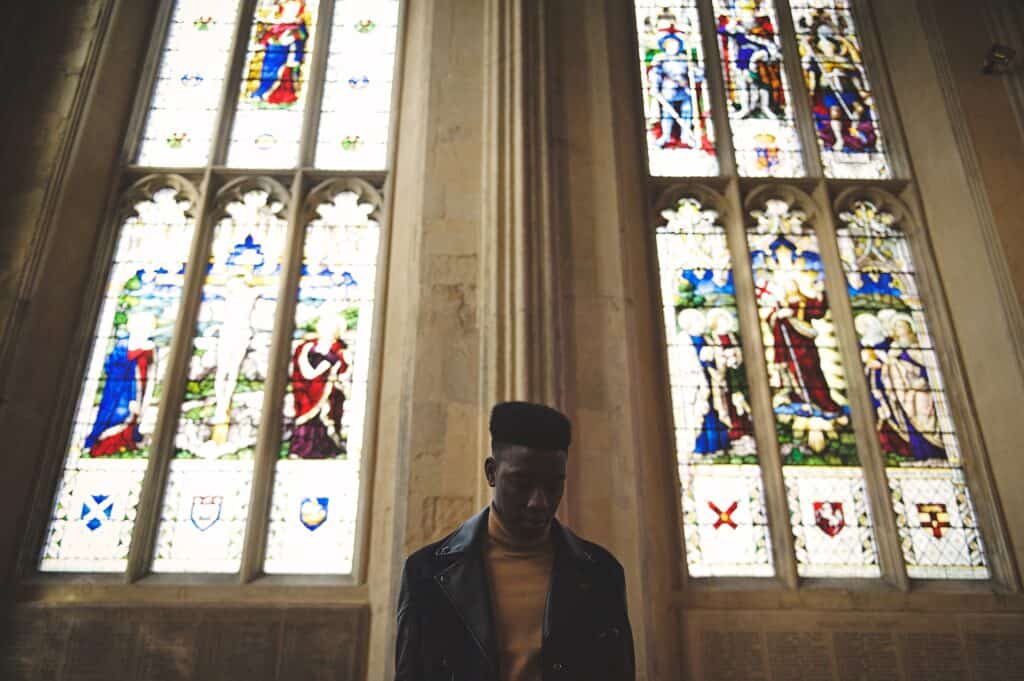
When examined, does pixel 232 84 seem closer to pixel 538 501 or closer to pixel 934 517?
pixel 538 501

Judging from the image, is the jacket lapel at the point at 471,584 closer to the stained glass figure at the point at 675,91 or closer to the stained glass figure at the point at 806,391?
the stained glass figure at the point at 806,391

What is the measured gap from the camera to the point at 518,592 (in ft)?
5.28

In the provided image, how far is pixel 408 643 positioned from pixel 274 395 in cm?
357

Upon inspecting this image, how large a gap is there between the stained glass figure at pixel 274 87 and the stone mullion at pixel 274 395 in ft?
1.46

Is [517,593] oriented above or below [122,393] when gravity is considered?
below

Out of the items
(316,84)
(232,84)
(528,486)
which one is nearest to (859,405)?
(528,486)

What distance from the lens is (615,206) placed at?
496 centimetres

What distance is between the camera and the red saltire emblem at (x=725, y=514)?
15.3 feet

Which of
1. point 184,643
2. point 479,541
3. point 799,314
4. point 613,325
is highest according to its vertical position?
point 799,314

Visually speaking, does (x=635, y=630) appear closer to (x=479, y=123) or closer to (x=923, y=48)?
(x=479, y=123)

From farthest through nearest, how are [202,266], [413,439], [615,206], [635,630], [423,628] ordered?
[202,266] → [615,206] → [413,439] → [635,630] → [423,628]

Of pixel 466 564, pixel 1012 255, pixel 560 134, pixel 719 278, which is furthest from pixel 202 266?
pixel 1012 255

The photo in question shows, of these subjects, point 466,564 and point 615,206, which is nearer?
point 466,564

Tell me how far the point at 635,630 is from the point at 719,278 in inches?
102
